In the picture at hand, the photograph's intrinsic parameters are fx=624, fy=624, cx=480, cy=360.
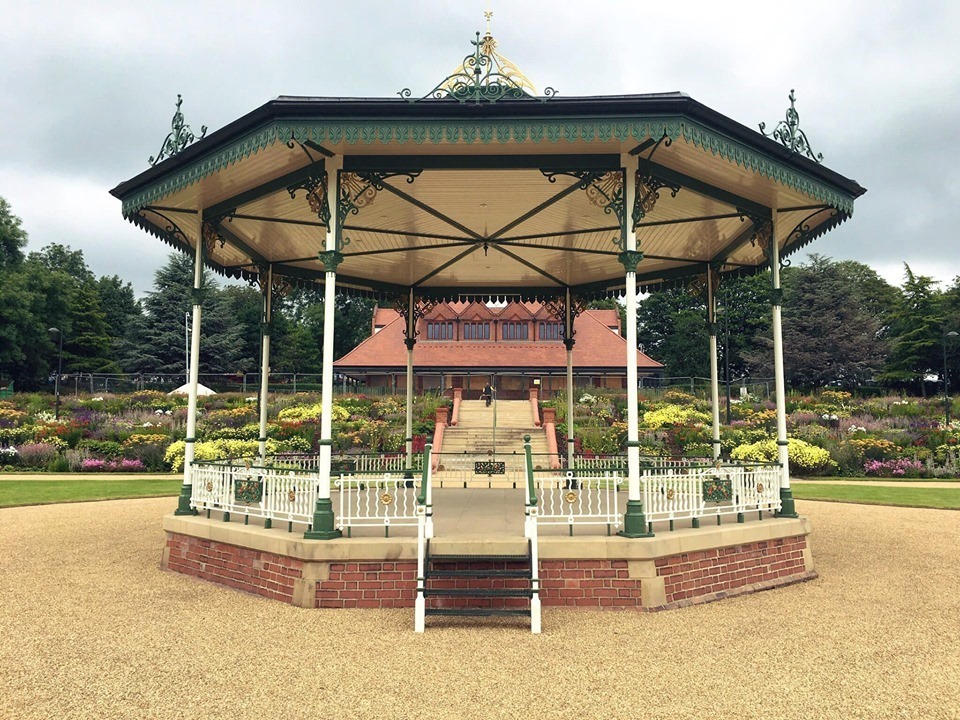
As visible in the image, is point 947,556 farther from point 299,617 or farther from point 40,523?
point 40,523

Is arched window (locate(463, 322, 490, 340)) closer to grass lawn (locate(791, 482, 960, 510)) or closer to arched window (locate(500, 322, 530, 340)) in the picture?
arched window (locate(500, 322, 530, 340))

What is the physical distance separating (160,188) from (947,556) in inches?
557

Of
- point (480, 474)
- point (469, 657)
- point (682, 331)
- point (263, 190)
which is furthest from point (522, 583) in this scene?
point (682, 331)

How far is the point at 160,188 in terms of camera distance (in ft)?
30.9

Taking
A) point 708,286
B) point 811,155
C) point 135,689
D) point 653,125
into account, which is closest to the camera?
point 135,689

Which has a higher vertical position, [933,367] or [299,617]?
[933,367]

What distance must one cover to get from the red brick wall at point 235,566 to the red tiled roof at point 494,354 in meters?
33.2

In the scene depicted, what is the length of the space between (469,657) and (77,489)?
18900mm

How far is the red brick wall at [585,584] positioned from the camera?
7371 mm

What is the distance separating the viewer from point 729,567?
27.1 feet

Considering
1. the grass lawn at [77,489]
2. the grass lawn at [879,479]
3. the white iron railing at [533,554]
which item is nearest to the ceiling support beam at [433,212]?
the white iron railing at [533,554]

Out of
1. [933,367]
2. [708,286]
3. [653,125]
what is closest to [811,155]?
[653,125]

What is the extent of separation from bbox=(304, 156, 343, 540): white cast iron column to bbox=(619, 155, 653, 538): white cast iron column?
3.65 meters

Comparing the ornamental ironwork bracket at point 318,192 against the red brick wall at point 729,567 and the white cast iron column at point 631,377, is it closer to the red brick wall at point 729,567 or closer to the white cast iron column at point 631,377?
the white cast iron column at point 631,377
